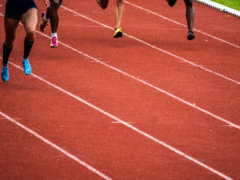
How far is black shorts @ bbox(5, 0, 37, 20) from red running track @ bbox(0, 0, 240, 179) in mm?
1006

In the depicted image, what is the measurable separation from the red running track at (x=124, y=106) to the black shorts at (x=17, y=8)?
1.01m

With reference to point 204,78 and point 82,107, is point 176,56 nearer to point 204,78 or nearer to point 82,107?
point 204,78

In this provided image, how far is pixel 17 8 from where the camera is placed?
7.69 meters

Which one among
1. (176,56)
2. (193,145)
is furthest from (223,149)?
(176,56)

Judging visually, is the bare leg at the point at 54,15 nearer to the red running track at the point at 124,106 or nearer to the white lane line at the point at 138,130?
the red running track at the point at 124,106

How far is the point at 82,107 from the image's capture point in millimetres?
7668

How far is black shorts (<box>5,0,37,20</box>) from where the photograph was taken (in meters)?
7.68

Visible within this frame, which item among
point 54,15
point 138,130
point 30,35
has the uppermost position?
point 54,15

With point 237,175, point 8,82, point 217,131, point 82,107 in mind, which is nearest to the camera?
point 237,175

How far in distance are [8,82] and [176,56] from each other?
10.2ft

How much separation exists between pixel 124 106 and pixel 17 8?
5.89 ft

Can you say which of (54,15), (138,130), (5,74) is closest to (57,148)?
(138,130)

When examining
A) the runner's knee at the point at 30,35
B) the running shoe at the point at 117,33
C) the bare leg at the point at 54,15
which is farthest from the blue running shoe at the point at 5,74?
the running shoe at the point at 117,33

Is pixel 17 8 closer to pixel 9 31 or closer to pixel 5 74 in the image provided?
pixel 9 31
